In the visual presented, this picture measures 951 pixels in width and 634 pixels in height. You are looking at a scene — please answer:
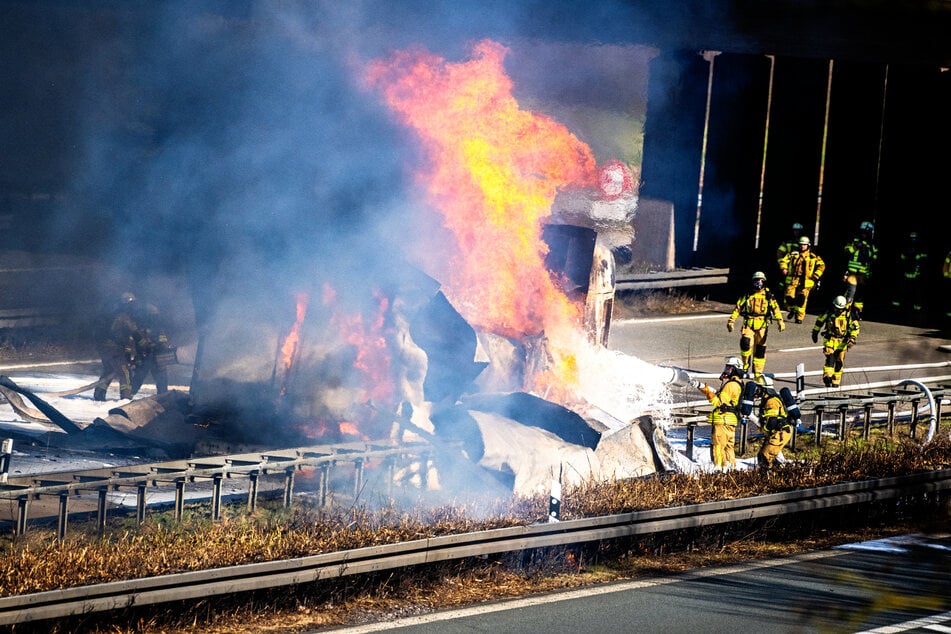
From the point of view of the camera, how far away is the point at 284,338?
42.7 ft

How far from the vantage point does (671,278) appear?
24.3m

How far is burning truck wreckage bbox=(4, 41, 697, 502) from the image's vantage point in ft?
40.7

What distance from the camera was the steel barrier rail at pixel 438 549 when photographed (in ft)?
23.0

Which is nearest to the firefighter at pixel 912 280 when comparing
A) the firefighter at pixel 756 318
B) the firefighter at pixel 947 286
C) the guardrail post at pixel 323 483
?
the firefighter at pixel 947 286

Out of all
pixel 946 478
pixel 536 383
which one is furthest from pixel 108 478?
pixel 946 478

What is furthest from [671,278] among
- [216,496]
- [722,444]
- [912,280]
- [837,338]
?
[216,496]

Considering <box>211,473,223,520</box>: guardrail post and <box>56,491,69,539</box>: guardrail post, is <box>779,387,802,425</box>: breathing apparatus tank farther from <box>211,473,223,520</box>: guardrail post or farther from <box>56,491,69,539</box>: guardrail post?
<box>56,491,69,539</box>: guardrail post

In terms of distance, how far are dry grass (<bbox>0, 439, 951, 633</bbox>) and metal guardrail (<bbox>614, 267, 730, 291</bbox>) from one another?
12158 mm

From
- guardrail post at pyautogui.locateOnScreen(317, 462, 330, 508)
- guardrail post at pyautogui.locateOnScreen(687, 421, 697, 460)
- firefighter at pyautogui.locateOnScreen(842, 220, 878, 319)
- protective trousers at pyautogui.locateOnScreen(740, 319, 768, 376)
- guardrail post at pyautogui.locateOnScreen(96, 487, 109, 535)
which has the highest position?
firefighter at pyautogui.locateOnScreen(842, 220, 878, 319)

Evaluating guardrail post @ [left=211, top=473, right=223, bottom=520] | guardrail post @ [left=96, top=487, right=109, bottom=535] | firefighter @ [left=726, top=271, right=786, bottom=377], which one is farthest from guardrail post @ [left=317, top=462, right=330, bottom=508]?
firefighter @ [left=726, top=271, right=786, bottom=377]

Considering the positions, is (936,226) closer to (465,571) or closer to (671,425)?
(671,425)

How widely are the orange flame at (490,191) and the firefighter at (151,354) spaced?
4.49 metres

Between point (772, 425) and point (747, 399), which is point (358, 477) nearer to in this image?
point (747, 399)

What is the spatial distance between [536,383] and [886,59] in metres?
15.8
